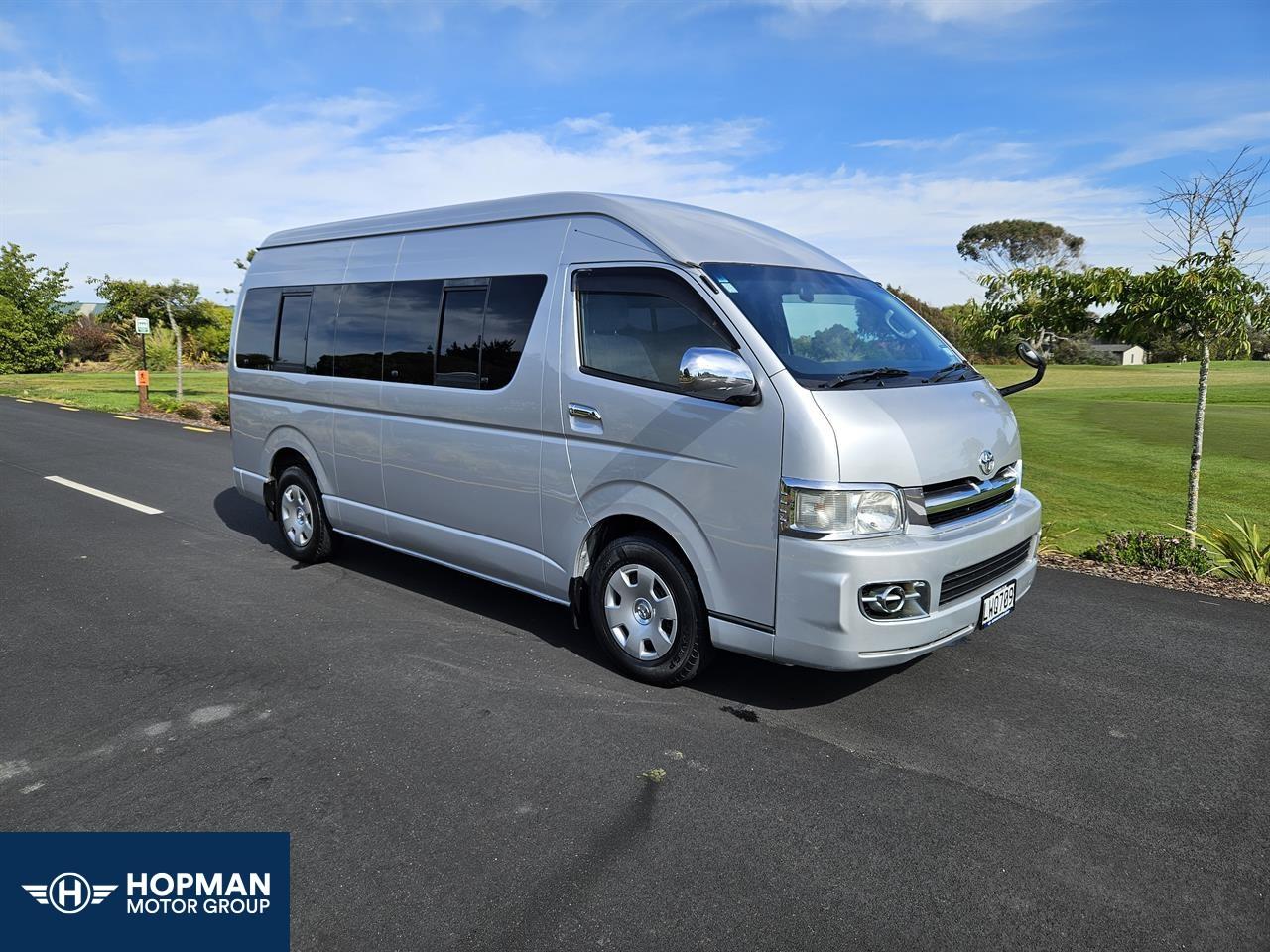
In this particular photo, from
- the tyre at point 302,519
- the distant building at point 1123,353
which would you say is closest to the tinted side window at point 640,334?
the tyre at point 302,519

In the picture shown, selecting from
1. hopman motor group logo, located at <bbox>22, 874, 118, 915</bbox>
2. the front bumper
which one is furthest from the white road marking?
the front bumper

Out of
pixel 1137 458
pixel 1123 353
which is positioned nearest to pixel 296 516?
pixel 1137 458

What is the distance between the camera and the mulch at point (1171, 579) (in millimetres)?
Result: 6098

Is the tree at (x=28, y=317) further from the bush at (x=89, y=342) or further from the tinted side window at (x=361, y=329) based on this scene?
the tinted side window at (x=361, y=329)

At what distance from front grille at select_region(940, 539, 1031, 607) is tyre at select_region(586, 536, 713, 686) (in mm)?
1127

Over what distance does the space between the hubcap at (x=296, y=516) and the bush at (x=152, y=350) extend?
1266 inches

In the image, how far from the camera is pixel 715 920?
2.69 meters

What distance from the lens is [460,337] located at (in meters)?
5.14

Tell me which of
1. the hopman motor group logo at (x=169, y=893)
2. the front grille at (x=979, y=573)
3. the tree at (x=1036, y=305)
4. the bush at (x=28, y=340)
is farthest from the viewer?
the bush at (x=28, y=340)

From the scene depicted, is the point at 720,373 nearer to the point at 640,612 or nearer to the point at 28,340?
the point at 640,612

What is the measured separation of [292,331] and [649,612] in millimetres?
3835

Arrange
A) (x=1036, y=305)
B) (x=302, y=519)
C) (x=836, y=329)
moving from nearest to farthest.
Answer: (x=836, y=329) < (x=302, y=519) < (x=1036, y=305)

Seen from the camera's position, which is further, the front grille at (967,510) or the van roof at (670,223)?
the van roof at (670,223)

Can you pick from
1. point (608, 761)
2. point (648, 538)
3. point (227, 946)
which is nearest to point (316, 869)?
point (227, 946)
